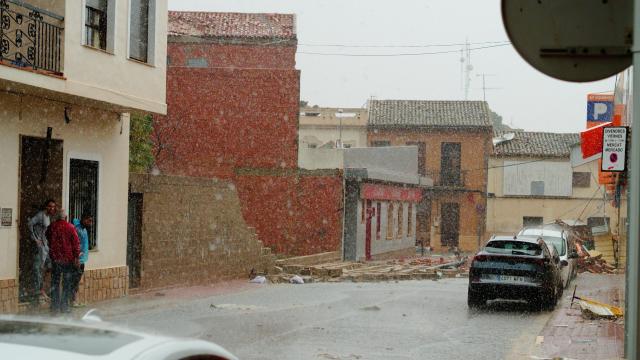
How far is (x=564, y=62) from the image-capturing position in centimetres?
406

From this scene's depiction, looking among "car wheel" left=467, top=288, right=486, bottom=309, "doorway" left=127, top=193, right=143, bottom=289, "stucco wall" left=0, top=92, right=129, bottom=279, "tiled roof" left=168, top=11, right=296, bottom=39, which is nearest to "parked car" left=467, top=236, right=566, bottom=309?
"car wheel" left=467, top=288, right=486, bottom=309

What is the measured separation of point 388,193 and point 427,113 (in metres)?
21.9

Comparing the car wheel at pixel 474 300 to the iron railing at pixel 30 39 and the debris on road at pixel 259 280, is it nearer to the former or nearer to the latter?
the debris on road at pixel 259 280

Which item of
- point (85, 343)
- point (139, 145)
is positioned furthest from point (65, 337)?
point (139, 145)

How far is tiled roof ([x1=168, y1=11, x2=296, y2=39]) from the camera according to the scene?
40625 mm

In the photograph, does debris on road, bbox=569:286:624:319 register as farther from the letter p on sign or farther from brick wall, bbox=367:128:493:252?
brick wall, bbox=367:128:493:252

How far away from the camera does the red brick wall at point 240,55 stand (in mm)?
40344

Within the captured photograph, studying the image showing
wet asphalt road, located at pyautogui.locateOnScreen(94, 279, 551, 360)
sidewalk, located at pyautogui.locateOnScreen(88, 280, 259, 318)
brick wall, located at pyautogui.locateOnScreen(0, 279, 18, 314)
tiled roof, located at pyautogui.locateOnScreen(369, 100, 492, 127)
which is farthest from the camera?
tiled roof, located at pyautogui.locateOnScreen(369, 100, 492, 127)

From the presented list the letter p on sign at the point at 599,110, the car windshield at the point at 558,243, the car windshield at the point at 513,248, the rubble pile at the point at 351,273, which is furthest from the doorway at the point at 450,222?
the car windshield at the point at 513,248

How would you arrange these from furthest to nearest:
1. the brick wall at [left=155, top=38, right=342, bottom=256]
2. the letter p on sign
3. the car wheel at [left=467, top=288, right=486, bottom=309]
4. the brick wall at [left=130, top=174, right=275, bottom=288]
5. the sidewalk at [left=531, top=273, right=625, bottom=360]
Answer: the brick wall at [left=155, top=38, right=342, bottom=256], the letter p on sign, the brick wall at [left=130, top=174, right=275, bottom=288], the car wheel at [left=467, top=288, right=486, bottom=309], the sidewalk at [left=531, top=273, right=625, bottom=360]

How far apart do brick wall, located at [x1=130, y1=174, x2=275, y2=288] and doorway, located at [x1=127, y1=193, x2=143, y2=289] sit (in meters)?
0.11

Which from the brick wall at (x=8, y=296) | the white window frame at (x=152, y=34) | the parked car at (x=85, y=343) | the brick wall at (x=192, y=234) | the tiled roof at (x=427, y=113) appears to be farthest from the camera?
the tiled roof at (x=427, y=113)

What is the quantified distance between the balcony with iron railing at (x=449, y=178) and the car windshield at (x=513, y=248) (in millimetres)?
42179

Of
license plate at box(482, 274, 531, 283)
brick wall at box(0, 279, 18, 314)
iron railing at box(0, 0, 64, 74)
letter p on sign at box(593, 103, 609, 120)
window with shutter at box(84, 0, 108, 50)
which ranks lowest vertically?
brick wall at box(0, 279, 18, 314)
